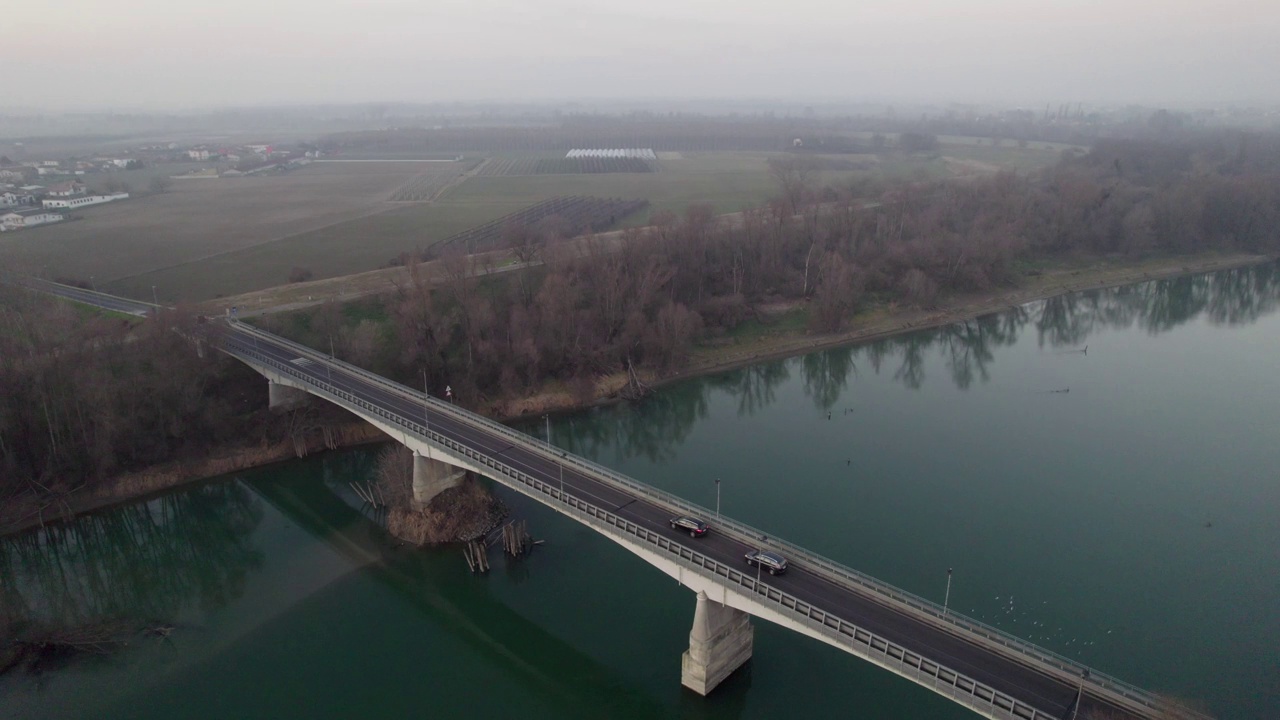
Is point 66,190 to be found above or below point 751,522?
above

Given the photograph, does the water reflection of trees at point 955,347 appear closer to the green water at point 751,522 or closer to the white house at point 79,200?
the green water at point 751,522

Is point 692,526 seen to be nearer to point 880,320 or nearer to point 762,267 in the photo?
point 880,320

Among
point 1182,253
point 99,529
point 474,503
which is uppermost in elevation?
point 1182,253

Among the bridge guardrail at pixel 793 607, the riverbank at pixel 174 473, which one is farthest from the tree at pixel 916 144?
the bridge guardrail at pixel 793 607

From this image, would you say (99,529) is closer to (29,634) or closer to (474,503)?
(29,634)

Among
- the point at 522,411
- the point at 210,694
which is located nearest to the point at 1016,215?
the point at 522,411

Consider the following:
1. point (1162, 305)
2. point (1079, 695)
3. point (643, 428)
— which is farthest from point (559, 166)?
point (1079, 695)

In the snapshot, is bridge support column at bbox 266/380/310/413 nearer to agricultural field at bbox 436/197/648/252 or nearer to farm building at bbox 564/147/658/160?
agricultural field at bbox 436/197/648/252
